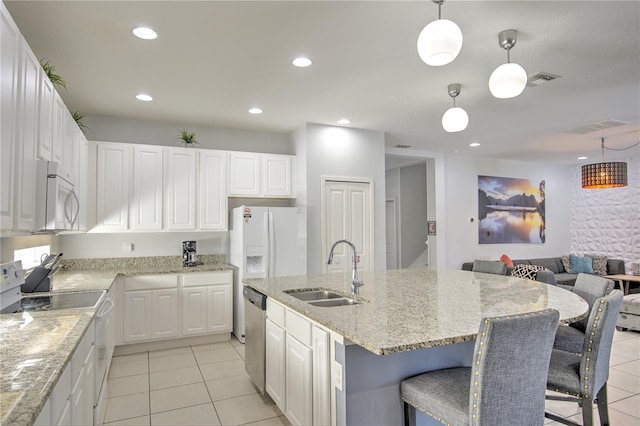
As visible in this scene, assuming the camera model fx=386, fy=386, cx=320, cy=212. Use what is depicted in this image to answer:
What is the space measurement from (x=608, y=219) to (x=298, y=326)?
7.85 m

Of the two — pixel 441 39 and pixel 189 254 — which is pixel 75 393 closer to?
pixel 441 39

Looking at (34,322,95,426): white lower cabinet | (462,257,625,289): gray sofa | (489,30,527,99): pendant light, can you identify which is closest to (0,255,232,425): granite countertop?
(34,322,95,426): white lower cabinet

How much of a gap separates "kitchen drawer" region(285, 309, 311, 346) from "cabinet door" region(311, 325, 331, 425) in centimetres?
6

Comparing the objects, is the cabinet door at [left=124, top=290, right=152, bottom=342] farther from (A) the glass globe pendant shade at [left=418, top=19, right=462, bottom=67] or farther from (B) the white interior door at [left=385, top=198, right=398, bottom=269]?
(B) the white interior door at [left=385, top=198, right=398, bottom=269]

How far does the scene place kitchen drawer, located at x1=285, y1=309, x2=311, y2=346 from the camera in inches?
84.4

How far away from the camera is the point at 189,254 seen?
15.5ft

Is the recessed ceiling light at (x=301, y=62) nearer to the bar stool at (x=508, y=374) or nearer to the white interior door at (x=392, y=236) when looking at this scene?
the bar stool at (x=508, y=374)

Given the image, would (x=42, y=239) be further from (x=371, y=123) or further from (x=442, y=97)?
(x=442, y=97)

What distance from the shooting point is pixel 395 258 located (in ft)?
27.3

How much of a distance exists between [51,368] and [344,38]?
2.51 m

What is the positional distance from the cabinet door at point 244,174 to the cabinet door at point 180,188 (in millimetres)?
454


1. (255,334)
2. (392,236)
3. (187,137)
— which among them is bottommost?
(255,334)

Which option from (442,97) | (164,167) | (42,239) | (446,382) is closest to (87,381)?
(446,382)

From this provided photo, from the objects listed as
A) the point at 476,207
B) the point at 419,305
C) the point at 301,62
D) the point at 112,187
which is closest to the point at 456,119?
the point at 301,62
